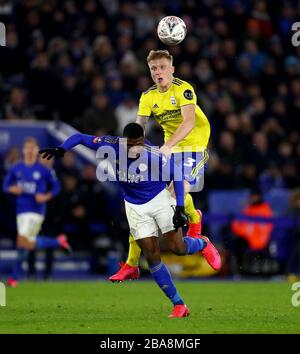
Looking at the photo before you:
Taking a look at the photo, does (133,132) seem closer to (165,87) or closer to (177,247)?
(177,247)

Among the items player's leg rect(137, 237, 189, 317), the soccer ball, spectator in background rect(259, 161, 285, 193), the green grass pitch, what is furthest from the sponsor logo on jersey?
spectator in background rect(259, 161, 285, 193)

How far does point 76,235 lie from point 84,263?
653mm

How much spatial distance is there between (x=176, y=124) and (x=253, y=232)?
7155 mm

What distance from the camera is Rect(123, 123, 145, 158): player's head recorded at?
425 inches

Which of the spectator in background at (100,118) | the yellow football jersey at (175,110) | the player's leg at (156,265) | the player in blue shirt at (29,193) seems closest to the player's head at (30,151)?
the player in blue shirt at (29,193)

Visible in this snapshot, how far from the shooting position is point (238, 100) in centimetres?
2250

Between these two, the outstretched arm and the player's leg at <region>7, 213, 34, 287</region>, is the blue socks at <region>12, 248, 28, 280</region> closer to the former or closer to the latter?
the player's leg at <region>7, 213, 34, 287</region>

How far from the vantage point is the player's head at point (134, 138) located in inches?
425

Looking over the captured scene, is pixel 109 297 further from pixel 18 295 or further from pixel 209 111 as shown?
pixel 209 111

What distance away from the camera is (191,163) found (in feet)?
41.7

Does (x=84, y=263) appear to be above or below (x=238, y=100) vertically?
below

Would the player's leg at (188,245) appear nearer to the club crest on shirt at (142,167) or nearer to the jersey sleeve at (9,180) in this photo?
the club crest on shirt at (142,167)

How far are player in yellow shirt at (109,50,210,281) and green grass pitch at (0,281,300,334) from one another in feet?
2.78
